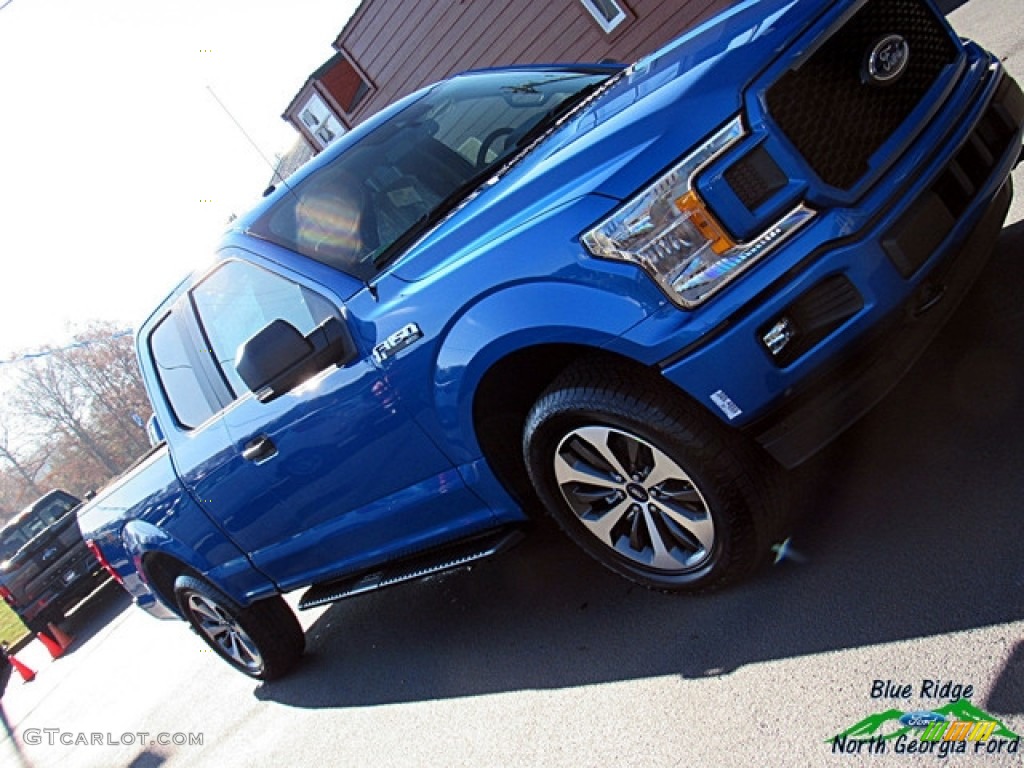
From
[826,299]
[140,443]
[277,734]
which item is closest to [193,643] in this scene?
[277,734]

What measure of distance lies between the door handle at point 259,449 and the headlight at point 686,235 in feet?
6.47

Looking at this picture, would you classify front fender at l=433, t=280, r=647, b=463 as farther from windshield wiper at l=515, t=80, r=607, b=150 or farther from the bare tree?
the bare tree

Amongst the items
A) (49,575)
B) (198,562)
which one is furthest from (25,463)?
(198,562)

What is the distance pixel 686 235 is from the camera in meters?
2.29

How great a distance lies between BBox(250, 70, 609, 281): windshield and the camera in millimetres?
3264

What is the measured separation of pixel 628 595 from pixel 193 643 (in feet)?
16.1

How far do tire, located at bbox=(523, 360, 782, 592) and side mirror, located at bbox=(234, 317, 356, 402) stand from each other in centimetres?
83

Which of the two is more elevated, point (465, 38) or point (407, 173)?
point (465, 38)

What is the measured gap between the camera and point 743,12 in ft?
9.46

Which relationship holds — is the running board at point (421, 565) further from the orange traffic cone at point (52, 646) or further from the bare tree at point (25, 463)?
the bare tree at point (25, 463)

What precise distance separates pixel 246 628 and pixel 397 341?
2445 millimetres

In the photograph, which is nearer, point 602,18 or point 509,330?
point 509,330

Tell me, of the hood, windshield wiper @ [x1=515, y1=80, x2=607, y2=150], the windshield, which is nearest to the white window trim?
the windshield

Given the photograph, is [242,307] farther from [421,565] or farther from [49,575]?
[49,575]
